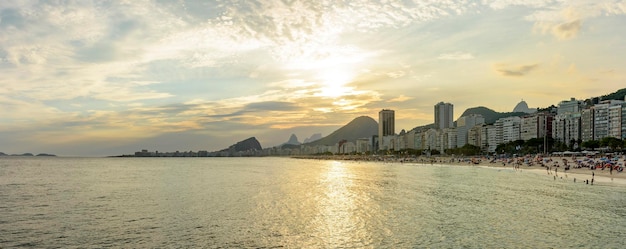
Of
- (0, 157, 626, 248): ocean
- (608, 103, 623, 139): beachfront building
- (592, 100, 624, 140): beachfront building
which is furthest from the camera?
(592, 100, 624, 140): beachfront building

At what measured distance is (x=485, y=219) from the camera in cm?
3578

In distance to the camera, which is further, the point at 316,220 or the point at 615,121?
the point at 615,121

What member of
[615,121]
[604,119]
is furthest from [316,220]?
[604,119]

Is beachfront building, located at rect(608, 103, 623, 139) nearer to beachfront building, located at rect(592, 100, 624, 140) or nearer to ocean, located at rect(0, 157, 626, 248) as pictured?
beachfront building, located at rect(592, 100, 624, 140)

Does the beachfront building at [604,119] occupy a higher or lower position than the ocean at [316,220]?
higher

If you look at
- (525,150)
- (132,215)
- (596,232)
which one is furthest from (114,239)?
(525,150)

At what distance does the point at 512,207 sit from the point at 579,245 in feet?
55.8

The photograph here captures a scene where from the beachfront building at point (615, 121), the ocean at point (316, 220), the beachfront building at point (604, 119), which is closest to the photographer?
the ocean at point (316, 220)

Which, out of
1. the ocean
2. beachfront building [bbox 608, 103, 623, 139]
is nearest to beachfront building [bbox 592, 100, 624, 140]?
beachfront building [bbox 608, 103, 623, 139]

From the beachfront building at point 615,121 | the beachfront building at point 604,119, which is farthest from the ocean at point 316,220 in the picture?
the beachfront building at point 604,119

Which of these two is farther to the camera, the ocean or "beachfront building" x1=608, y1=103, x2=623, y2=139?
"beachfront building" x1=608, y1=103, x2=623, y2=139

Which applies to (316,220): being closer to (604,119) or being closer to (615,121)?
(615,121)

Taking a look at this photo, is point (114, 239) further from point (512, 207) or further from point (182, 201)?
point (512, 207)

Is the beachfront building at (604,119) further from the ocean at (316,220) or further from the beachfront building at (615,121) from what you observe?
the ocean at (316,220)
